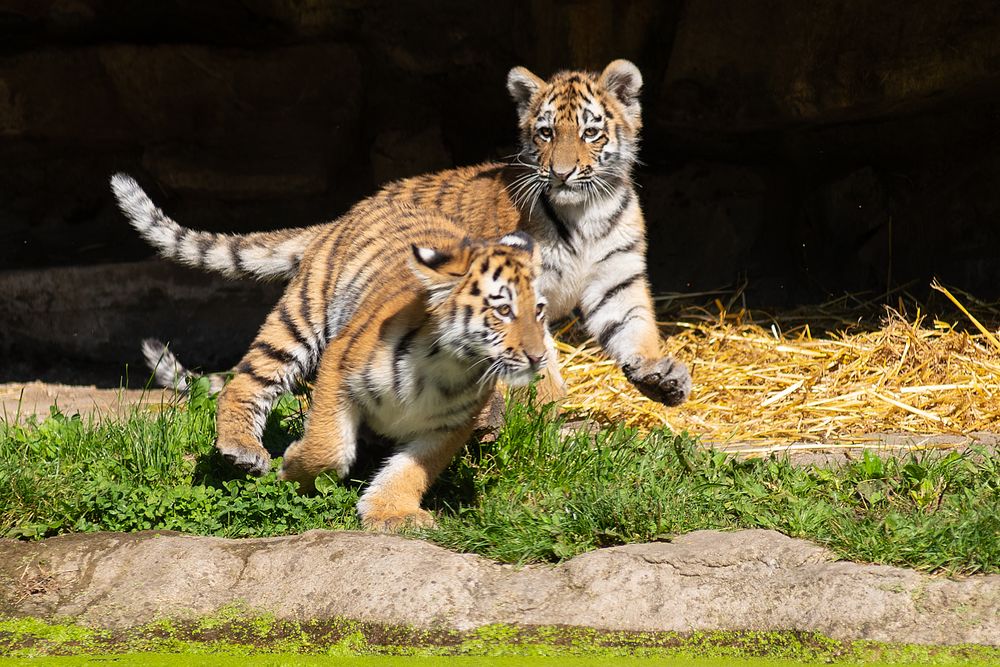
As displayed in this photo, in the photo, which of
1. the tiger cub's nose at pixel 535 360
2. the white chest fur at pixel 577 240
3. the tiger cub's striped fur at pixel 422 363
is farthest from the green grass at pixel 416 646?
the white chest fur at pixel 577 240

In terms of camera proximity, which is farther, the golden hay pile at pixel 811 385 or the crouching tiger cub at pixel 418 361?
the golden hay pile at pixel 811 385

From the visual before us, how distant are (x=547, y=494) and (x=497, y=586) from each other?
0.85 m

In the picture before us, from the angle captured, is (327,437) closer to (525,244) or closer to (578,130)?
(525,244)

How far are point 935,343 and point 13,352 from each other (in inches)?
205

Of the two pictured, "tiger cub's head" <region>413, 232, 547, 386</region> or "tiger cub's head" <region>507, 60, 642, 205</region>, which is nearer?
"tiger cub's head" <region>413, 232, 547, 386</region>

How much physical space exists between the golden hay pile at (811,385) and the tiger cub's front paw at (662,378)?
0.30m

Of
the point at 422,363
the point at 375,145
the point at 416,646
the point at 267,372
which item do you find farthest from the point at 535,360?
the point at 375,145

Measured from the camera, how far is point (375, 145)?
7402mm

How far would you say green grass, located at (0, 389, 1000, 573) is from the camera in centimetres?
386

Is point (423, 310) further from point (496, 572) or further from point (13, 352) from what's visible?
point (13, 352)

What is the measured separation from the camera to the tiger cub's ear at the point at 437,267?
3.88m

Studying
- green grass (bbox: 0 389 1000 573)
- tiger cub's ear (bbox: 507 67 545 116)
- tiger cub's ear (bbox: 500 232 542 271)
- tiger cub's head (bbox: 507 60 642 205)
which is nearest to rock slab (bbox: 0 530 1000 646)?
green grass (bbox: 0 389 1000 573)

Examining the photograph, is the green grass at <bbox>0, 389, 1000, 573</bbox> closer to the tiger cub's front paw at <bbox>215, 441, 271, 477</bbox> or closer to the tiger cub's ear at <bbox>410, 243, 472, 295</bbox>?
the tiger cub's front paw at <bbox>215, 441, 271, 477</bbox>

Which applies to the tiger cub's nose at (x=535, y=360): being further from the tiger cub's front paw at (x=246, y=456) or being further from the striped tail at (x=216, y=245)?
the striped tail at (x=216, y=245)
